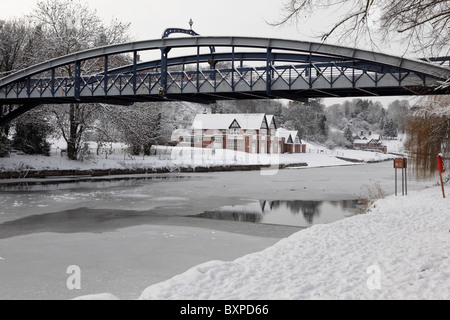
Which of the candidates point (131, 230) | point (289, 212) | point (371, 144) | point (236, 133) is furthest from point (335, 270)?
point (371, 144)

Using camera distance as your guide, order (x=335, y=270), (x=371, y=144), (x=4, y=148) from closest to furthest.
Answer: (x=335, y=270) → (x=4, y=148) → (x=371, y=144)

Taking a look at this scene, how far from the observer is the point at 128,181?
117ft

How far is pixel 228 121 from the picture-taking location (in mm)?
77250

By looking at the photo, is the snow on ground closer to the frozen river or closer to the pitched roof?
the frozen river

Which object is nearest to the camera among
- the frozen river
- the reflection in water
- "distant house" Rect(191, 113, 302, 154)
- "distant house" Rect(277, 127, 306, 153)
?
the frozen river

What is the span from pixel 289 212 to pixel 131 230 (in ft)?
25.6

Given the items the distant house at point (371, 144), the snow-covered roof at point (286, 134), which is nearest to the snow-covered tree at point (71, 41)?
the snow-covered roof at point (286, 134)

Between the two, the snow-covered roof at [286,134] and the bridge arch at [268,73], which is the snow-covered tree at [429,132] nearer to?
the bridge arch at [268,73]

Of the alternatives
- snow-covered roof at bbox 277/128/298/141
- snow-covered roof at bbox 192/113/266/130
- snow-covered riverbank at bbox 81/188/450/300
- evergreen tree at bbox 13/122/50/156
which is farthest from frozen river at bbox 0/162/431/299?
snow-covered roof at bbox 277/128/298/141

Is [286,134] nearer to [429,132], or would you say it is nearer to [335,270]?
[429,132]

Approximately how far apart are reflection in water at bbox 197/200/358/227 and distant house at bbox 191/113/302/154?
53.1 metres

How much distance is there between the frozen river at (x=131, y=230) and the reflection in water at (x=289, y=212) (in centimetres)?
4

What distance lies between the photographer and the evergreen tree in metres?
39.0

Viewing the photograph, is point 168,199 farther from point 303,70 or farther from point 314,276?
point 314,276
